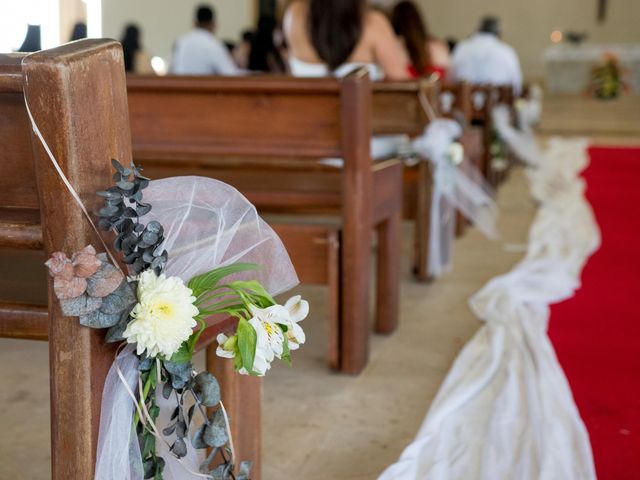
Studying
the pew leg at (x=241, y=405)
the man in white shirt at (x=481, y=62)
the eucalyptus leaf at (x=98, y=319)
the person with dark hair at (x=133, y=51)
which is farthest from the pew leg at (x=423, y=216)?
the person with dark hair at (x=133, y=51)

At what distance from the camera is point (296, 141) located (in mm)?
2508

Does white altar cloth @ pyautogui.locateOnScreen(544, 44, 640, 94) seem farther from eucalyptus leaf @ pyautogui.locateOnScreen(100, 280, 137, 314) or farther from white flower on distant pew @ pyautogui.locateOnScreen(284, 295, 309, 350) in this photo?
eucalyptus leaf @ pyautogui.locateOnScreen(100, 280, 137, 314)

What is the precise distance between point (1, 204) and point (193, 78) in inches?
57.2

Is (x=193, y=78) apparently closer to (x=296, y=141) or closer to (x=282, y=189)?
(x=296, y=141)

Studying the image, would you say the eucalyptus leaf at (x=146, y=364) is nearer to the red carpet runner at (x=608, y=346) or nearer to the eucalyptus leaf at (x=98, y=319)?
the eucalyptus leaf at (x=98, y=319)

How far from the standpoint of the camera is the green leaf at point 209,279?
1153 millimetres

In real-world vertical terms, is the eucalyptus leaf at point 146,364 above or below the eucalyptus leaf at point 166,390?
above

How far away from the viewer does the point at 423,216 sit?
12.2ft

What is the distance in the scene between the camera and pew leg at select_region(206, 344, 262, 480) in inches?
59.2

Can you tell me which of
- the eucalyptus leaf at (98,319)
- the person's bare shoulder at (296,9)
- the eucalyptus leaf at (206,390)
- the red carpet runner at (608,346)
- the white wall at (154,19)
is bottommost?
the red carpet runner at (608,346)

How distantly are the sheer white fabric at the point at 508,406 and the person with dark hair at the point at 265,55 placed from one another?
397cm

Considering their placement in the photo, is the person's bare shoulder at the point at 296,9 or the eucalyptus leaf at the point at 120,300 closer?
the eucalyptus leaf at the point at 120,300

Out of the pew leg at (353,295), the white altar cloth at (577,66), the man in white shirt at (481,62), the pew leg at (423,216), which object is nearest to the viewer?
the pew leg at (353,295)

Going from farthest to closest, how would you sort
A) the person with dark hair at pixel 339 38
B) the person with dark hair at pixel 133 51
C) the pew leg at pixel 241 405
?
the person with dark hair at pixel 133 51
the person with dark hair at pixel 339 38
the pew leg at pixel 241 405
